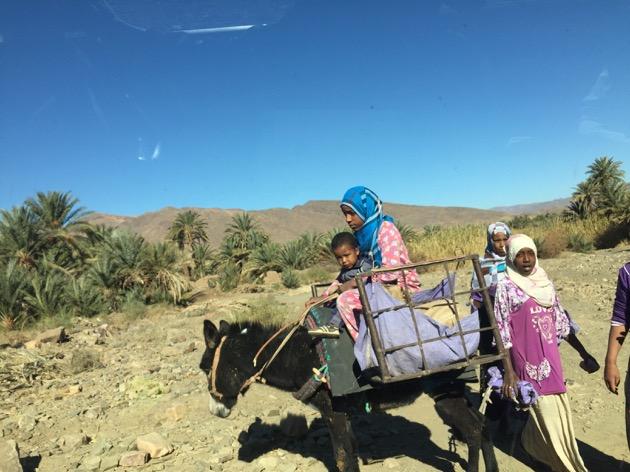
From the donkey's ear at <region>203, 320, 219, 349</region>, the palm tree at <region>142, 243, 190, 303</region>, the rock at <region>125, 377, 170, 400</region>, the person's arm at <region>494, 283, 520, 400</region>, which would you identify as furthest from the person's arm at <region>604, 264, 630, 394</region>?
the palm tree at <region>142, 243, 190, 303</region>

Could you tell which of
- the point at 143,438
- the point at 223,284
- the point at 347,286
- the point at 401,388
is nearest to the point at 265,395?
the point at 143,438

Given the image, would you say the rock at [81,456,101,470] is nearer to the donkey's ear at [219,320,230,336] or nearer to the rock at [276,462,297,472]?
the rock at [276,462,297,472]

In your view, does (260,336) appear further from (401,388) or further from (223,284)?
(223,284)

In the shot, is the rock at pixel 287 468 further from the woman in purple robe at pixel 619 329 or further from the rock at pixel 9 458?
the woman in purple robe at pixel 619 329

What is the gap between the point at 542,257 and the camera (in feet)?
56.1

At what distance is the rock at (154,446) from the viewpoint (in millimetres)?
4047

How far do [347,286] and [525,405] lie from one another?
152cm

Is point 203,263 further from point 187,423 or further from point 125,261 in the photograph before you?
point 187,423

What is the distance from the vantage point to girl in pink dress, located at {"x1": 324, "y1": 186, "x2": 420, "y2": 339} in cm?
292

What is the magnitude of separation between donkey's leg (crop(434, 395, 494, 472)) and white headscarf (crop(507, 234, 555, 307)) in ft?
3.17

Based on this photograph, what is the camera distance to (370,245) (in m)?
3.26

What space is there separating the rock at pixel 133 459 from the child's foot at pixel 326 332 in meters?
2.38

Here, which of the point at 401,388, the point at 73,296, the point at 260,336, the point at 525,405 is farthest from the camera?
the point at 73,296

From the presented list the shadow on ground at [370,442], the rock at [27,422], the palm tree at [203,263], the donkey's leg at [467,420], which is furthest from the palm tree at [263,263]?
the donkey's leg at [467,420]
